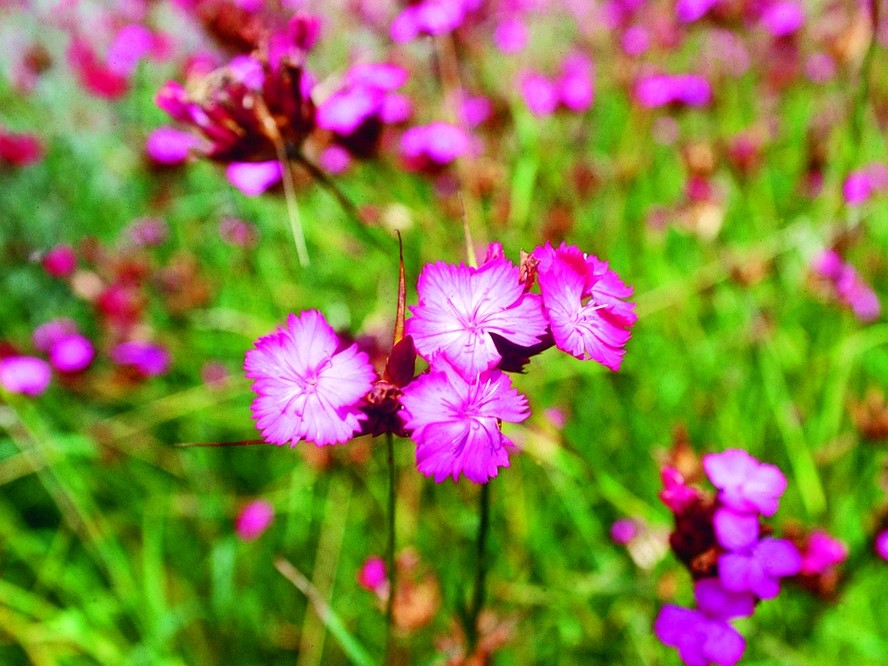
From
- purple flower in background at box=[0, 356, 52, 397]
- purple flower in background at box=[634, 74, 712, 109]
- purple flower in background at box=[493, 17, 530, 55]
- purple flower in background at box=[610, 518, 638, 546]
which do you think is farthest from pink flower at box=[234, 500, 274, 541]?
purple flower in background at box=[493, 17, 530, 55]

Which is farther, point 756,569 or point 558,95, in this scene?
point 558,95

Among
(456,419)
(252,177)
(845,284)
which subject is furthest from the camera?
(845,284)

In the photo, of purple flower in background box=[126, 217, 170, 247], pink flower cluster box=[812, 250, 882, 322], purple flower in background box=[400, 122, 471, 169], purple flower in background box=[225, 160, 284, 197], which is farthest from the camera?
purple flower in background box=[126, 217, 170, 247]

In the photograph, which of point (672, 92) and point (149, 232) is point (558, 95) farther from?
point (149, 232)

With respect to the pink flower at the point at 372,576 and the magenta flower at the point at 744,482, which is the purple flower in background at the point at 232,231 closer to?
the pink flower at the point at 372,576

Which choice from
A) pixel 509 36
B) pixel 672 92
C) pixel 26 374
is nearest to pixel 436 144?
pixel 672 92

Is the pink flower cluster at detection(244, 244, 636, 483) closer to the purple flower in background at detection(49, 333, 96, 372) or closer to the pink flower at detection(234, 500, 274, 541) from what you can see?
the pink flower at detection(234, 500, 274, 541)
